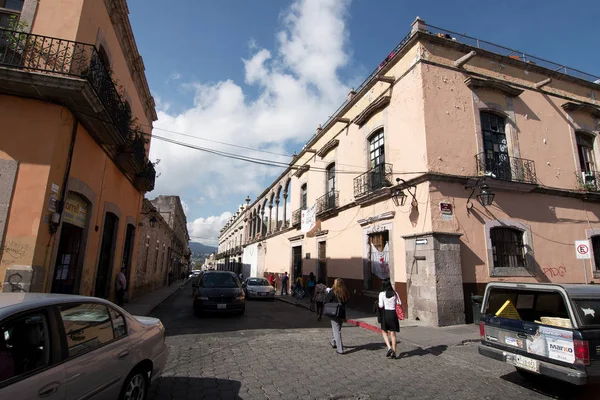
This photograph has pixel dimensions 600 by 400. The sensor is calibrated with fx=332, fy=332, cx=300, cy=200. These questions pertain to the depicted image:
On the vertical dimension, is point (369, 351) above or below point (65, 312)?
below

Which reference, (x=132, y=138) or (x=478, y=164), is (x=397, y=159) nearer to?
(x=478, y=164)

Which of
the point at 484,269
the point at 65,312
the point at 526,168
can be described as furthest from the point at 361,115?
the point at 65,312

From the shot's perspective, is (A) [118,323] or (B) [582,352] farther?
(B) [582,352]

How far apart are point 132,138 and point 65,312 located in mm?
10400

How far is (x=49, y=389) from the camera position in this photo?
2.46 meters

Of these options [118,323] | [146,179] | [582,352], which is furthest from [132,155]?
[582,352]

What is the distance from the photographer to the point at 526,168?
12.4 m

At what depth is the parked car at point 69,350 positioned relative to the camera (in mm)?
2369

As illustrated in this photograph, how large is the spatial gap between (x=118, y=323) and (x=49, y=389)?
121cm

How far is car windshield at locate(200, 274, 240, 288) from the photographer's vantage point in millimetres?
12188

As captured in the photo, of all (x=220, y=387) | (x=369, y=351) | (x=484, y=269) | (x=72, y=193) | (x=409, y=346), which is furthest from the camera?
(x=484, y=269)

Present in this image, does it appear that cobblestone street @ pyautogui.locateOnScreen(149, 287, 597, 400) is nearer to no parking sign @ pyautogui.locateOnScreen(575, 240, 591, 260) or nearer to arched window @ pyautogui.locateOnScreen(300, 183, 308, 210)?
no parking sign @ pyautogui.locateOnScreen(575, 240, 591, 260)

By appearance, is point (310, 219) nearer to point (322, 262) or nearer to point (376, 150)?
point (322, 262)

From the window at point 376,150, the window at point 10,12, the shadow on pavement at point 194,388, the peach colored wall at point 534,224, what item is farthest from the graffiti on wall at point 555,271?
the window at point 10,12
